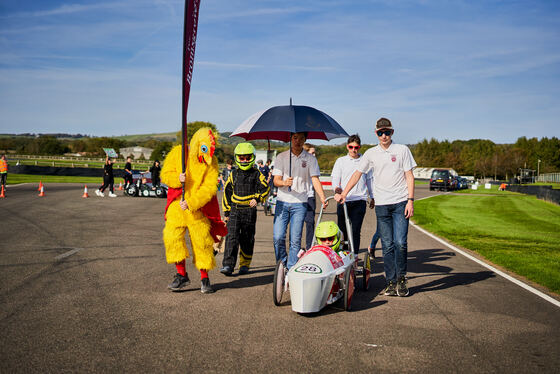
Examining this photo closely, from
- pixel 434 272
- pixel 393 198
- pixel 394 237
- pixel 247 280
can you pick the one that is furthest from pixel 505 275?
pixel 247 280

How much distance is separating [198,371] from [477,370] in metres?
2.15

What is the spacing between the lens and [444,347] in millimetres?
4086

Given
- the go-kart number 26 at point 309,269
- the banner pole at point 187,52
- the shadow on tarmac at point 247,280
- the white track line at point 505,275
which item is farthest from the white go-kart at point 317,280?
the white track line at point 505,275

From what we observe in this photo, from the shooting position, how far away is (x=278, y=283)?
521 cm

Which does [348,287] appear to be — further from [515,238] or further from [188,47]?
[515,238]

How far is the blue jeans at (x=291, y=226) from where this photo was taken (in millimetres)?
6168

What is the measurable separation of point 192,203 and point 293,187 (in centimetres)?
143

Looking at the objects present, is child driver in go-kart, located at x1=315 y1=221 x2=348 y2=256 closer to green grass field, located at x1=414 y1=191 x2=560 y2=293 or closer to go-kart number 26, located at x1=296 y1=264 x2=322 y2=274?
go-kart number 26, located at x1=296 y1=264 x2=322 y2=274

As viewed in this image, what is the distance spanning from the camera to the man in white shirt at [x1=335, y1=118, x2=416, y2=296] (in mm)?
5852

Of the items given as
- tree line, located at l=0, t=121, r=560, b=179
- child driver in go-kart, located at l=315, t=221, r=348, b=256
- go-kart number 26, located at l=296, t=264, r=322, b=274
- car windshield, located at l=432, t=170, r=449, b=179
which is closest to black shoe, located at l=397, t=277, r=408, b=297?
child driver in go-kart, located at l=315, t=221, r=348, b=256

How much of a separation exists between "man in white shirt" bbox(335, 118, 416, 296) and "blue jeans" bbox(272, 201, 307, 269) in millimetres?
1063

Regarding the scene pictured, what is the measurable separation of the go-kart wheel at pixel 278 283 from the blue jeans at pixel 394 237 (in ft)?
4.79

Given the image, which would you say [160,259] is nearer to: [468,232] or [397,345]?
[397,345]

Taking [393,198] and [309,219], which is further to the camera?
[309,219]
